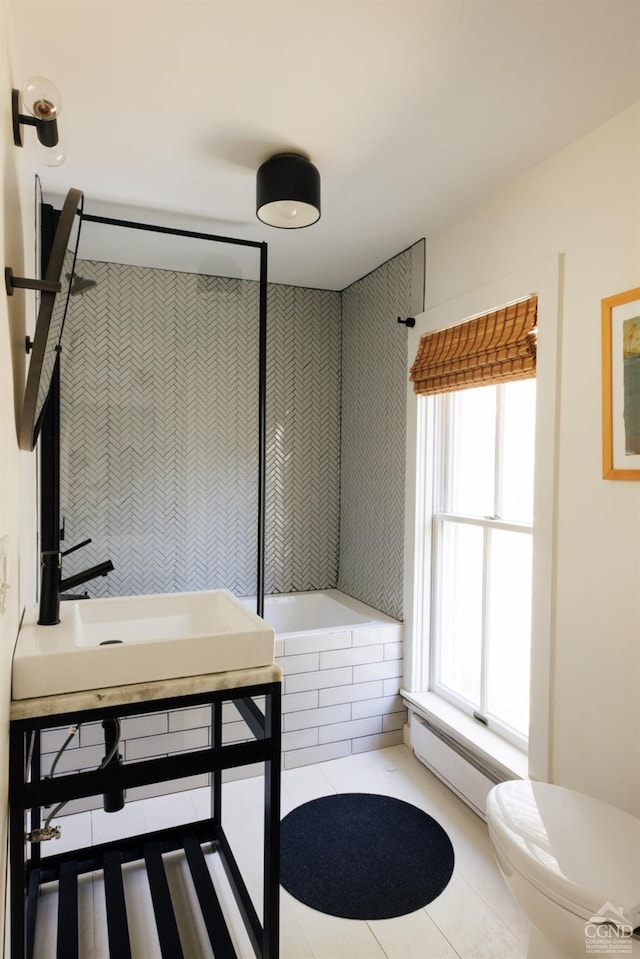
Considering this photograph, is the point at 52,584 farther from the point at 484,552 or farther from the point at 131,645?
the point at 484,552

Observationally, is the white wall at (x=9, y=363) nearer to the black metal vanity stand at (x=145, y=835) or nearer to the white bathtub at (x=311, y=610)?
the black metal vanity stand at (x=145, y=835)

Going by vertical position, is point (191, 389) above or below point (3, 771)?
above

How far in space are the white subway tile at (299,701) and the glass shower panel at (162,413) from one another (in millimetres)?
551

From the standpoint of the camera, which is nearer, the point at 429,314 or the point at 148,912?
the point at 148,912

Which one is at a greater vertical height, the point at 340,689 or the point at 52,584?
the point at 52,584

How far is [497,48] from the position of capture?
4.83 feet

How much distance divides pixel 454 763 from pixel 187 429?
2020mm

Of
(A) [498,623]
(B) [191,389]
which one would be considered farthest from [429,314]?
(A) [498,623]

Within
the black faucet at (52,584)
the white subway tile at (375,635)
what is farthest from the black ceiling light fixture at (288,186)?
the white subway tile at (375,635)

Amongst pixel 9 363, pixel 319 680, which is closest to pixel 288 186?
pixel 9 363

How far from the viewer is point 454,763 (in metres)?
2.42

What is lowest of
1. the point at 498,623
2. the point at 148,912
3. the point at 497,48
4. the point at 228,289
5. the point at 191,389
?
the point at 148,912

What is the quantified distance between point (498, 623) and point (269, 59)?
212 centimetres

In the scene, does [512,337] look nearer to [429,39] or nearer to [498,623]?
[429,39]
